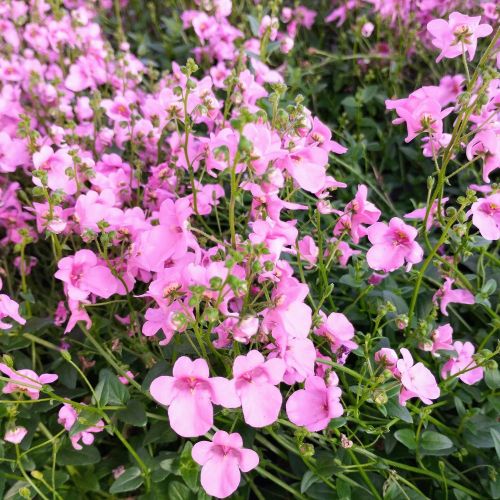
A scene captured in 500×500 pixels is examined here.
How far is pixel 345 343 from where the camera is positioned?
3.14 feet

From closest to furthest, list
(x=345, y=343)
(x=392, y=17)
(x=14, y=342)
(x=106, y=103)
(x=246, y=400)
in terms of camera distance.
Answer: (x=246, y=400) → (x=345, y=343) → (x=14, y=342) → (x=106, y=103) → (x=392, y=17)

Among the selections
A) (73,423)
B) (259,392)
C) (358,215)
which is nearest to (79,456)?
(73,423)

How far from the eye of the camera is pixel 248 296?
84cm

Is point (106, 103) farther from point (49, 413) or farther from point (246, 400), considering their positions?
point (246, 400)

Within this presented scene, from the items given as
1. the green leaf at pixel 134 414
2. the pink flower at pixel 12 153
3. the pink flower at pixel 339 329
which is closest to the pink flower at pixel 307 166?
the pink flower at pixel 339 329

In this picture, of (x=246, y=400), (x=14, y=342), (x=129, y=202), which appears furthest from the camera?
(x=129, y=202)

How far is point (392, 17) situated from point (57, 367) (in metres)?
1.42

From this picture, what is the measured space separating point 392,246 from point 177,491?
0.58 m

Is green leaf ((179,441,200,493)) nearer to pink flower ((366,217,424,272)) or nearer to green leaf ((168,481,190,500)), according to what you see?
green leaf ((168,481,190,500))

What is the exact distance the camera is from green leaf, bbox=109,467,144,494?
102cm

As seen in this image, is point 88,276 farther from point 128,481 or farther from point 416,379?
point 416,379

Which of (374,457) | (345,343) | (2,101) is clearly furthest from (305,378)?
(2,101)

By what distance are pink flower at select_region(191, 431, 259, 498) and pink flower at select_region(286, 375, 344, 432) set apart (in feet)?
0.29

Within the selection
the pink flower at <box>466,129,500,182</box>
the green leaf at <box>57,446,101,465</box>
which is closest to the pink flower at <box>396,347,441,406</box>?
the pink flower at <box>466,129,500,182</box>
